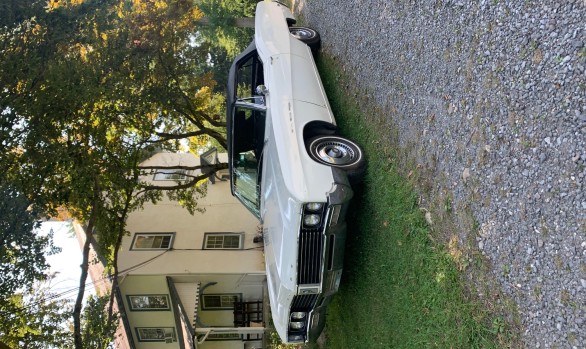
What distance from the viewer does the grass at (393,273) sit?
14.3 ft

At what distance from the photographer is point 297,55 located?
7.87 m

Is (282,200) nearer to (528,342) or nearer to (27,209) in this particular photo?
(528,342)

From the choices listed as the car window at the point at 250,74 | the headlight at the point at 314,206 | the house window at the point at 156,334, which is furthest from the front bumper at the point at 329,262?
the house window at the point at 156,334

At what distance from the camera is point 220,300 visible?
46.4 ft

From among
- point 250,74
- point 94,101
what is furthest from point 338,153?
point 94,101

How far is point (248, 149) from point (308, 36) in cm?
310

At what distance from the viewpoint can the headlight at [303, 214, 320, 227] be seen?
576cm

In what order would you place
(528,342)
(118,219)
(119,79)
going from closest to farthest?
(528,342)
(119,79)
(118,219)

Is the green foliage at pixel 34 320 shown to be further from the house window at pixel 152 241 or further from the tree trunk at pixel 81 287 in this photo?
the house window at pixel 152 241

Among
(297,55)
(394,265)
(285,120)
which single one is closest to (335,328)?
(394,265)

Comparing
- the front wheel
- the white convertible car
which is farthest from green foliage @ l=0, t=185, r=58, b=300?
the front wheel

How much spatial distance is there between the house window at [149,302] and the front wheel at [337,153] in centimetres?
886

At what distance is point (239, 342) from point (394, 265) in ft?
34.4

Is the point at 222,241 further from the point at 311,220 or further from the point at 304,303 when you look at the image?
the point at 311,220
